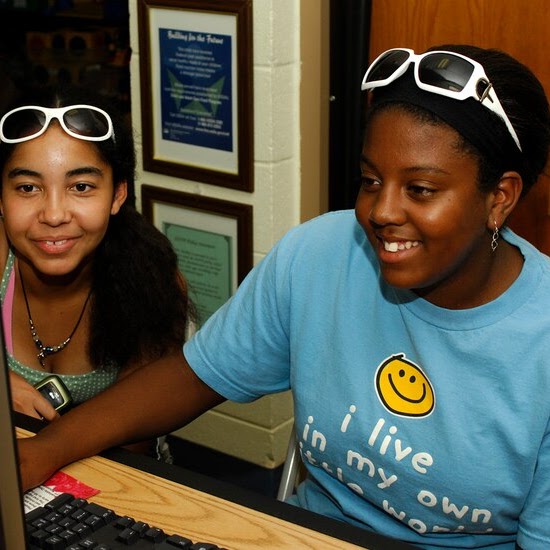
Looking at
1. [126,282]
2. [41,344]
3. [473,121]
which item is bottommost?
[41,344]

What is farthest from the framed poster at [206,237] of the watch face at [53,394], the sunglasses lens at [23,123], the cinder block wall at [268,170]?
the watch face at [53,394]

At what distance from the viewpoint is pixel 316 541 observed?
1.18 meters

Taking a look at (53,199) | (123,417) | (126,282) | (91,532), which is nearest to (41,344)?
(126,282)

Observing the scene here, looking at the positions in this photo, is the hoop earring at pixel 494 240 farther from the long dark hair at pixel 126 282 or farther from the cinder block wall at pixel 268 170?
the cinder block wall at pixel 268 170

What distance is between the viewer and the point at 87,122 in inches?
75.3

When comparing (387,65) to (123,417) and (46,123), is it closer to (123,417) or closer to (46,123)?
(123,417)

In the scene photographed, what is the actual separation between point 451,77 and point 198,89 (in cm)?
174

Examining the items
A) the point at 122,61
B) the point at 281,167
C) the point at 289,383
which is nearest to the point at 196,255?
the point at 281,167

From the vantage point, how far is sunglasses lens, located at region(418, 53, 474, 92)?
48.2 inches

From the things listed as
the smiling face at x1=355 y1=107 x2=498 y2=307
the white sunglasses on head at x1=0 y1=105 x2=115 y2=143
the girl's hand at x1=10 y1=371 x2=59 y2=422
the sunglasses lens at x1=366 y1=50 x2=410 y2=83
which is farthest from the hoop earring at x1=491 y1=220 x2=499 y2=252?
the white sunglasses on head at x1=0 y1=105 x2=115 y2=143

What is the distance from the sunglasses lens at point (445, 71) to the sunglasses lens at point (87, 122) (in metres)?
0.85

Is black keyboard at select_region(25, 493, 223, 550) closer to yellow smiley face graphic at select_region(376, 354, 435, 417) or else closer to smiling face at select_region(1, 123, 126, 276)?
yellow smiley face graphic at select_region(376, 354, 435, 417)

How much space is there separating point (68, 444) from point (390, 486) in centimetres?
46

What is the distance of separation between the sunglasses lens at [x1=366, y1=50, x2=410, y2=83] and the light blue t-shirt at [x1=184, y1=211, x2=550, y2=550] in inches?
10.4
